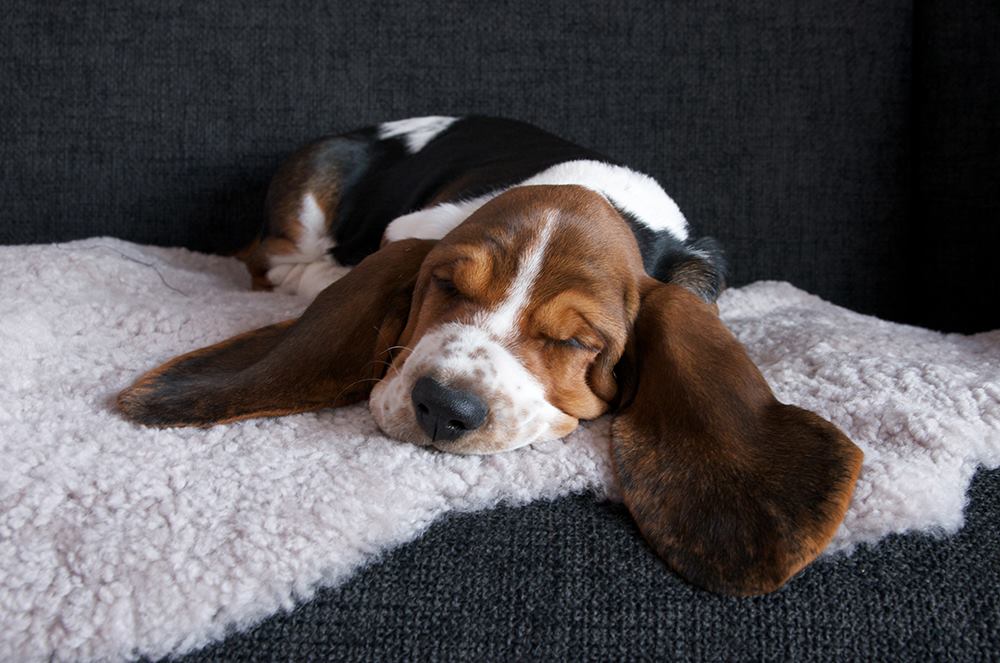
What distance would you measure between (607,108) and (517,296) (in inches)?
71.9

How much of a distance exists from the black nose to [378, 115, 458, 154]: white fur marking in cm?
170

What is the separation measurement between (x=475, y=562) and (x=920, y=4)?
3.07 meters

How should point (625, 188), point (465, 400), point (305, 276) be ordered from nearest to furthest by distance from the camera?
point (465, 400)
point (625, 188)
point (305, 276)

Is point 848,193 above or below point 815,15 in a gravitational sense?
below

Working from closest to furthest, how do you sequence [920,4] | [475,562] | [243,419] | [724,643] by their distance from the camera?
[724,643], [475,562], [243,419], [920,4]

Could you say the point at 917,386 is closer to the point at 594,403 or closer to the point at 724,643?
the point at 594,403

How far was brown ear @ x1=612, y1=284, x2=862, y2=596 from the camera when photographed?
1.60 metres

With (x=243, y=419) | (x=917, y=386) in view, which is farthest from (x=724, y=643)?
(x=243, y=419)

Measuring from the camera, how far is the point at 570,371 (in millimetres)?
2080

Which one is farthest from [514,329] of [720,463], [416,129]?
[416,129]

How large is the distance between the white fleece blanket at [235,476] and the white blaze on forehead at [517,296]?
0.28 metres

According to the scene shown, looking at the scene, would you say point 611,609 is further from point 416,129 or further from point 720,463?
point 416,129

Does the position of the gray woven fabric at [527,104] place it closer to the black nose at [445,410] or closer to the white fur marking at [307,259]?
the white fur marking at [307,259]

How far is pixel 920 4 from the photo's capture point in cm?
358
